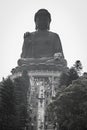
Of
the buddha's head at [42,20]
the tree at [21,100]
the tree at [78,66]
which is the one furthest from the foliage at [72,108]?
the buddha's head at [42,20]

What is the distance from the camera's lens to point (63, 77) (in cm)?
4531

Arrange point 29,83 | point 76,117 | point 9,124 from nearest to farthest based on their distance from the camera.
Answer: point 76,117
point 9,124
point 29,83

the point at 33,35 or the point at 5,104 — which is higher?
the point at 33,35

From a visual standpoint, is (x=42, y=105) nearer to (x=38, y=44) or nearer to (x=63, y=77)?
(x=63, y=77)

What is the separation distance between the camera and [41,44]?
65000 mm

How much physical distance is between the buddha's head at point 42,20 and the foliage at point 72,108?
1398 inches

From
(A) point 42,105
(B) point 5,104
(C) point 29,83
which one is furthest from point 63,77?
(B) point 5,104

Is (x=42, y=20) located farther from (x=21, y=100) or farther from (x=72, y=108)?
(x=72, y=108)

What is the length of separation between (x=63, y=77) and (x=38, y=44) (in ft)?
68.1

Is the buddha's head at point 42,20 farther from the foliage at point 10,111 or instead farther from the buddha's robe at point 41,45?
the foliage at point 10,111

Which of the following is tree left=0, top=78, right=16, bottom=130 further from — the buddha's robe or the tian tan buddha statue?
the buddha's robe

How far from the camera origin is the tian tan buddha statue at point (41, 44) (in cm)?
6234

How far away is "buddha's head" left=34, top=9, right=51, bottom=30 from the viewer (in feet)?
219

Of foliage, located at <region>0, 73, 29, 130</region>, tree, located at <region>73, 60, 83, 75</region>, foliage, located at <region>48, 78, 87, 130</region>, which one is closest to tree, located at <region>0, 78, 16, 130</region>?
foliage, located at <region>0, 73, 29, 130</region>
